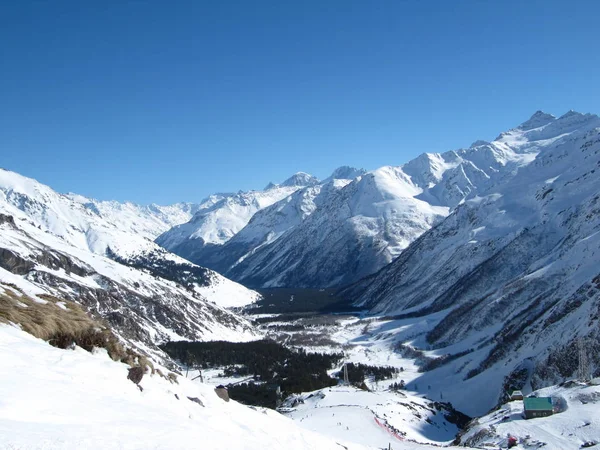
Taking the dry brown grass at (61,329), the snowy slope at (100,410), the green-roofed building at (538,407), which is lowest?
the green-roofed building at (538,407)

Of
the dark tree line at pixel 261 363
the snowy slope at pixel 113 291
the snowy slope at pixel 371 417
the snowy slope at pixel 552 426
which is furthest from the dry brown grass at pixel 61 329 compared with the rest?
the snowy slope at pixel 113 291

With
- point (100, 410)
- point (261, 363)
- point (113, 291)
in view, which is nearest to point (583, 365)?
point (100, 410)

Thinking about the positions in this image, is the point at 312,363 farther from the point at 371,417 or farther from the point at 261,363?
the point at 371,417

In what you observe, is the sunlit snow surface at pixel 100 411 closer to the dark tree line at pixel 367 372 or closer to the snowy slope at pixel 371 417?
the snowy slope at pixel 371 417

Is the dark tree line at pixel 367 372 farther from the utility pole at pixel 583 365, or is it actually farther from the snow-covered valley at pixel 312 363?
the utility pole at pixel 583 365

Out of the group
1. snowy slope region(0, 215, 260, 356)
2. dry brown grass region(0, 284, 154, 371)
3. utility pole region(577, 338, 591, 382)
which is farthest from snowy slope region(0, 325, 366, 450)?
snowy slope region(0, 215, 260, 356)

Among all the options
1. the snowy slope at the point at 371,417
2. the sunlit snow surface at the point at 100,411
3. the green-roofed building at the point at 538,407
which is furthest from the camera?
the snowy slope at the point at 371,417

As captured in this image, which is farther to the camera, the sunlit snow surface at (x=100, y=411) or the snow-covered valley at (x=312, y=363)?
the snow-covered valley at (x=312, y=363)

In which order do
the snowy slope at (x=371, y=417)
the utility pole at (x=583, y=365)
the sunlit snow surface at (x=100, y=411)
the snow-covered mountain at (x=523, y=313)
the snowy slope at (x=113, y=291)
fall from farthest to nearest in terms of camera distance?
the snowy slope at (x=113, y=291), the snow-covered mountain at (x=523, y=313), the utility pole at (x=583, y=365), the snowy slope at (x=371, y=417), the sunlit snow surface at (x=100, y=411)

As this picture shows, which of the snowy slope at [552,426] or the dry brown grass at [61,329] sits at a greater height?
the dry brown grass at [61,329]
